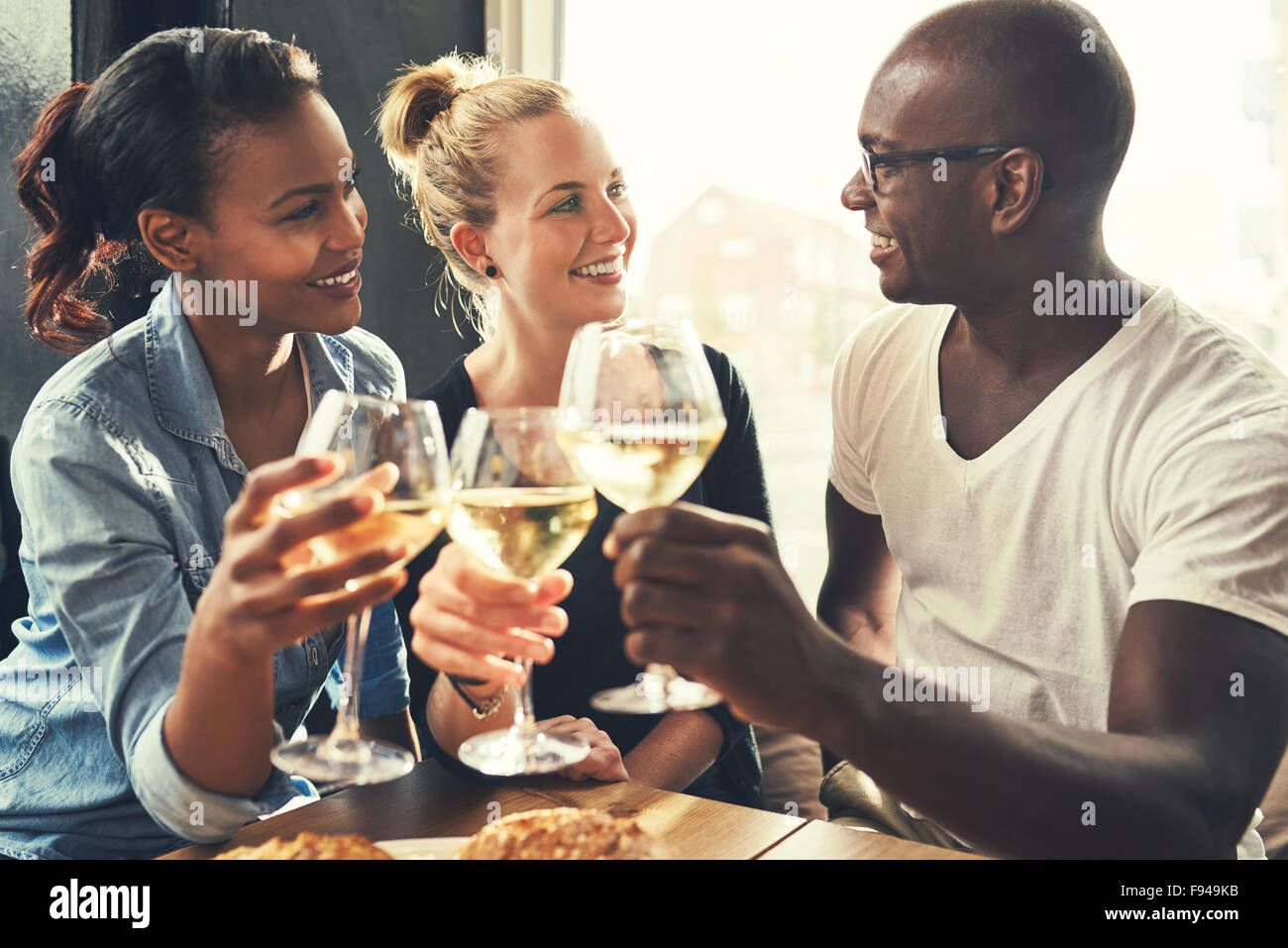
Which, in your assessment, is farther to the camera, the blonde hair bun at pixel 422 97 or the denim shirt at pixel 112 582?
the blonde hair bun at pixel 422 97

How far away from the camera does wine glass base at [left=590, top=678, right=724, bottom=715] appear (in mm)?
933

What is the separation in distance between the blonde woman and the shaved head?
23.7 inches

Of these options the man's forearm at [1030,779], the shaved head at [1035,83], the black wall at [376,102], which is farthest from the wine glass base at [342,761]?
the black wall at [376,102]

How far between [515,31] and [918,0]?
114cm

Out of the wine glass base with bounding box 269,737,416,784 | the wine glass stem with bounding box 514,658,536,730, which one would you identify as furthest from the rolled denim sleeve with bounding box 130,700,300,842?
the wine glass stem with bounding box 514,658,536,730

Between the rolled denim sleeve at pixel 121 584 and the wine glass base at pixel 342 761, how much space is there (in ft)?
0.83

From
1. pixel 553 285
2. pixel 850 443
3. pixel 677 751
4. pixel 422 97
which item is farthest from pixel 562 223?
pixel 677 751

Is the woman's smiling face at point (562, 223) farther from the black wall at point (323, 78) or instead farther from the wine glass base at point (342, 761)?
the wine glass base at point (342, 761)

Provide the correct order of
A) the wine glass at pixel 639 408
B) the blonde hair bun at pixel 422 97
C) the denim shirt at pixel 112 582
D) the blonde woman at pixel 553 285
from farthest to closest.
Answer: the blonde hair bun at pixel 422 97
the blonde woman at pixel 553 285
the denim shirt at pixel 112 582
the wine glass at pixel 639 408

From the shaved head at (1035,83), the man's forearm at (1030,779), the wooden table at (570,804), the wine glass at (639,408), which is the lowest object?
the wooden table at (570,804)

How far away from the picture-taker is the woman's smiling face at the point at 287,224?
153cm

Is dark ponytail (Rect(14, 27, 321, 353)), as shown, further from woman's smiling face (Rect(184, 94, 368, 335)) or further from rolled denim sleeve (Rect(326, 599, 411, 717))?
rolled denim sleeve (Rect(326, 599, 411, 717))

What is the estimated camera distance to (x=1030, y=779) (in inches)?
38.3
